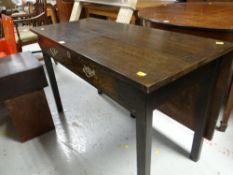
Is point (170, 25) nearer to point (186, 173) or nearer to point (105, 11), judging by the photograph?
Result: point (186, 173)

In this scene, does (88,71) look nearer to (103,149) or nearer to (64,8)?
(103,149)

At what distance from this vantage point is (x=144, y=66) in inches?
28.5

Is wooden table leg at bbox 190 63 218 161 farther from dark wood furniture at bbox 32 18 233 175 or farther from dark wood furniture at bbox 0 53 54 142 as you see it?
dark wood furniture at bbox 0 53 54 142

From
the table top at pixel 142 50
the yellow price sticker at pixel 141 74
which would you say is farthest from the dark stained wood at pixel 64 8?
the yellow price sticker at pixel 141 74

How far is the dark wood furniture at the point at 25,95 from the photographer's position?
1376 mm

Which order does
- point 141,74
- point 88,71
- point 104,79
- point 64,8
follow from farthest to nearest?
point 64,8 < point 88,71 < point 104,79 < point 141,74

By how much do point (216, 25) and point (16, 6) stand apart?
6140 millimetres

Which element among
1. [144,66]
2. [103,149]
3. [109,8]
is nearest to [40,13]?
[109,8]

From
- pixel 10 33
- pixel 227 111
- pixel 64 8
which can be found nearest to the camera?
pixel 227 111

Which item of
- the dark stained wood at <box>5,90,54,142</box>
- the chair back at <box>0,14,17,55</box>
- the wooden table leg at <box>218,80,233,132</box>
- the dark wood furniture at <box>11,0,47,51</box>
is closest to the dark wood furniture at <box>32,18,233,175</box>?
the wooden table leg at <box>218,80,233,132</box>

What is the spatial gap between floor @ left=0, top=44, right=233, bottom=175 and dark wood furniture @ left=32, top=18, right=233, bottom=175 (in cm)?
15

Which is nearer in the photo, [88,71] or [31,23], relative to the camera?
[88,71]

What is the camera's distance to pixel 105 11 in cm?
265

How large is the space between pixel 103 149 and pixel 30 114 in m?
0.65
